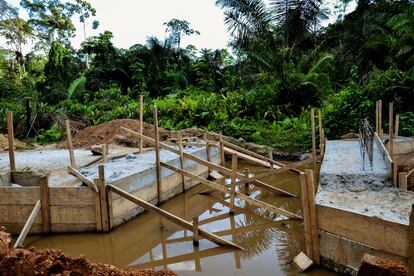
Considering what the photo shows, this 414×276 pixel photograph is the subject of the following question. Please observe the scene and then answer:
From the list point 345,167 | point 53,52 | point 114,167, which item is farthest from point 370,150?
point 53,52

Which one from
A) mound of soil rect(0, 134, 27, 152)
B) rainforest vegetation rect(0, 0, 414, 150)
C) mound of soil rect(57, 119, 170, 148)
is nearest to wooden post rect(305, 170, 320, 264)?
rainforest vegetation rect(0, 0, 414, 150)

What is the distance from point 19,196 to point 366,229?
19.7 ft

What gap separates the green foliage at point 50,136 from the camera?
17.9 meters

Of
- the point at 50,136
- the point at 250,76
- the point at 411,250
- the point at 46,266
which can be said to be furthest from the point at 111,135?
the point at 411,250

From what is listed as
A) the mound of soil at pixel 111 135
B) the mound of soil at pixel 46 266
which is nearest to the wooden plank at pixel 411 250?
the mound of soil at pixel 46 266

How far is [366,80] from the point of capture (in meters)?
18.7

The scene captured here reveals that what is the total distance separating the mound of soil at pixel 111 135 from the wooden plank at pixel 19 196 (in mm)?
8625

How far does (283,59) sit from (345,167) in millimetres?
10210

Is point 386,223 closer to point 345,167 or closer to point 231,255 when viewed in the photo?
point 231,255

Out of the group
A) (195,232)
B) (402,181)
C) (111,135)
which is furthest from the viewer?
(111,135)

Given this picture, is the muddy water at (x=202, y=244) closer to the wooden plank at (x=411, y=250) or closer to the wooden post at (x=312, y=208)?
the wooden post at (x=312, y=208)

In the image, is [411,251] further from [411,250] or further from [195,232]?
[195,232]

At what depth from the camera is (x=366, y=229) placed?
454 centimetres

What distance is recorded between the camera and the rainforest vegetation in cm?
1596
